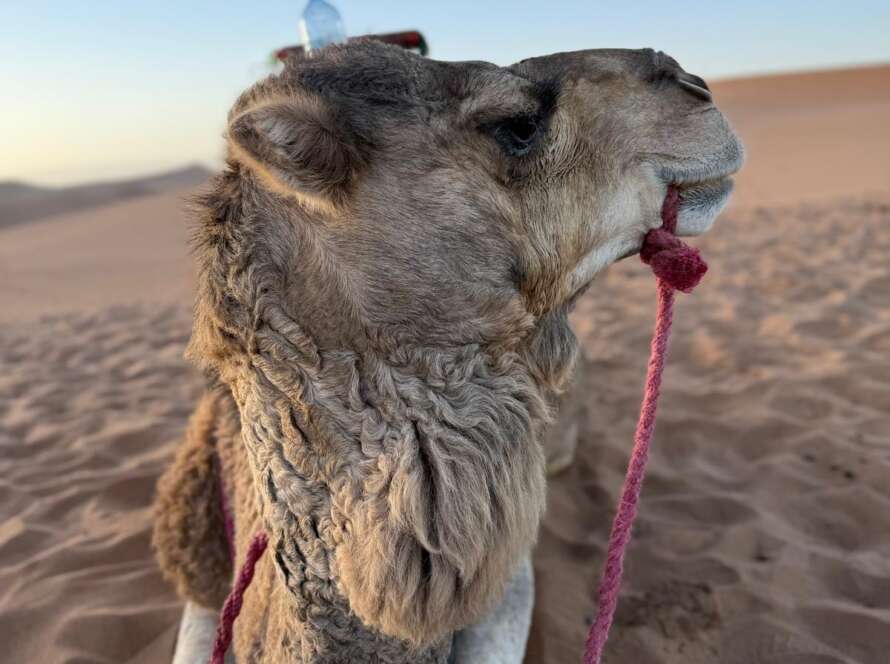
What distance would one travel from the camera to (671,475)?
3.32 m

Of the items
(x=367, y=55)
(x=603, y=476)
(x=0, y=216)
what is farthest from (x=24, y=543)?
(x=0, y=216)

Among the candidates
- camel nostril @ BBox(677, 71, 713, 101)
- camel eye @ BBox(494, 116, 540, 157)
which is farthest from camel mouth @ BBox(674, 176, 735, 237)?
camel eye @ BBox(494, 116, 540, 157)

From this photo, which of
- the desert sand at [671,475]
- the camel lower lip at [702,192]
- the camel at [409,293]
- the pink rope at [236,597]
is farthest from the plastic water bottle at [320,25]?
the pink rope at [236,597]

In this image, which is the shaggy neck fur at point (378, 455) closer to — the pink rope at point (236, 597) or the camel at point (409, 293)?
the camel at point (409, 293)

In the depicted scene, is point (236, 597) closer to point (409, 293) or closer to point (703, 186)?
point (409, 293)

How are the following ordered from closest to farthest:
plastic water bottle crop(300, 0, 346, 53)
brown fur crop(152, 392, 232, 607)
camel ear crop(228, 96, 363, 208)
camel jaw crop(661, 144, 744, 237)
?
camel ear crop(228, 96, 363, 208), camel jaw crop(661, 144, 744, 237), plastic water bottle crop(300, 0, 346, 53), brown fur crop(152, 392, 232, 607)

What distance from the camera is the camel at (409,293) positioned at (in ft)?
4.50

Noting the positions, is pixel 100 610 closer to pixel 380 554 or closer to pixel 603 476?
pixel 380 554

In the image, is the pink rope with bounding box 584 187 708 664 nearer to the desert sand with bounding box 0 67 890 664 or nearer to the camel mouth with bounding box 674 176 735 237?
the camel mouth with bounding box 674 176 735 237

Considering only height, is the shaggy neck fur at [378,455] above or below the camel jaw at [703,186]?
below

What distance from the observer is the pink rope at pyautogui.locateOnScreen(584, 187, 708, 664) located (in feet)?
5.11

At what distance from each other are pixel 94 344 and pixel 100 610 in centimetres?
426

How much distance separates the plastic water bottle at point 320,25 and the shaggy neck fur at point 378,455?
1044 mm

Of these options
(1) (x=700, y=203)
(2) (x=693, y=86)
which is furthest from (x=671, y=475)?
(2) (x=693, y=86)
